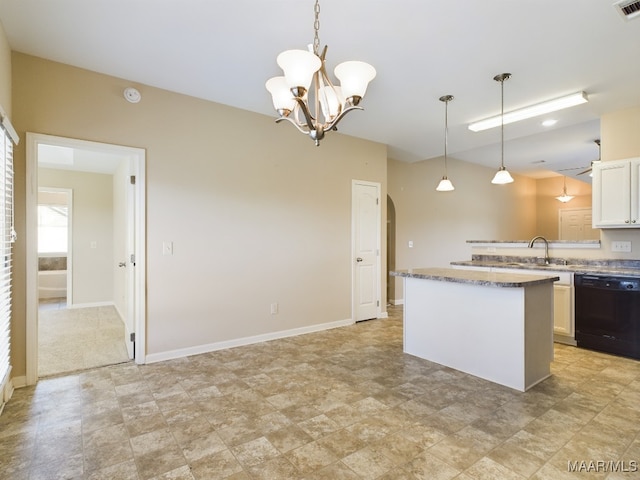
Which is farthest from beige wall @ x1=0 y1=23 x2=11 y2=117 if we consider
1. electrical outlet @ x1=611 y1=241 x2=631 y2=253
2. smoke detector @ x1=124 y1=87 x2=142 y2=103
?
electrical outlet @ x1=611 y1=241 x2=631 y2=253

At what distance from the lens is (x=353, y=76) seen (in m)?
2.14

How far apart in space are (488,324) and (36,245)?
12.9ft

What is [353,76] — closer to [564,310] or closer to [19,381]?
[19,381]

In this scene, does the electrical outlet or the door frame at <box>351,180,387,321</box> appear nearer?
the electrical outlet

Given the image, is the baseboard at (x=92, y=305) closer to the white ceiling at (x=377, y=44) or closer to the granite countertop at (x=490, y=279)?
the white ceiling at (x=377, y=44)

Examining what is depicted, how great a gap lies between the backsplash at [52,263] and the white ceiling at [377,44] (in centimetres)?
625

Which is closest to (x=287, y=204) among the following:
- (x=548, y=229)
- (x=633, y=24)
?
(x=633, y=24)

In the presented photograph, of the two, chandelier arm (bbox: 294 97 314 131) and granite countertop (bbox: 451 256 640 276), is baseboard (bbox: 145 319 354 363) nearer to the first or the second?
granite countertop (bbox: 451 256 640 276)

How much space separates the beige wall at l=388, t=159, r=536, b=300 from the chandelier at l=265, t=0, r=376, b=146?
4054 millimetres

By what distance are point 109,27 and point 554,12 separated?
10.2ft

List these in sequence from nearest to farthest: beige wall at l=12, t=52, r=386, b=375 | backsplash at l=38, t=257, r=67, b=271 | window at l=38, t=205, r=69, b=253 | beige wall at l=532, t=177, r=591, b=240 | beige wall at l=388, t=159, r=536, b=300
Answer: beige wall at l=12, t=52, r=386, b=375, beige wall at l=388, t=159, r=536, b=300, backsplash at l=38, t=257, r=67, b=271, window at l=38, t=205, r=69, b=253, beige wall at l=532, t=177, r=591, b=240

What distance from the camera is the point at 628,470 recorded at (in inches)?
70.3

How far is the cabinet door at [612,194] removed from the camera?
3.73 m

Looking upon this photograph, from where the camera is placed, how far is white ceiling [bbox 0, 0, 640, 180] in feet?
7.45
